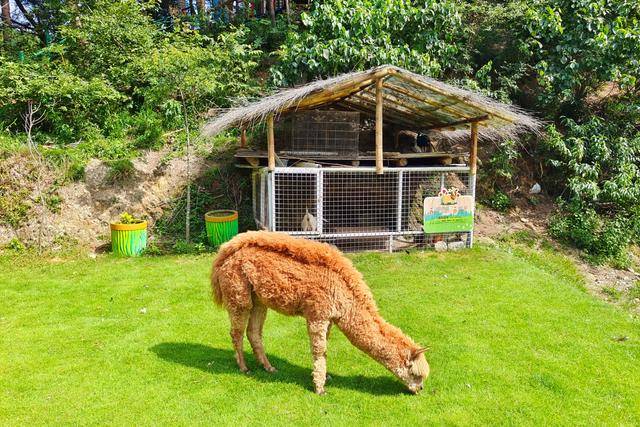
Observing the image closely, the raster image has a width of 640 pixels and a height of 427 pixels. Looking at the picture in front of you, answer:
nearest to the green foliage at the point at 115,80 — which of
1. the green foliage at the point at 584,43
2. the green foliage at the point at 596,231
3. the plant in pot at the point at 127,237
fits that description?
the plant in pot at the point at 127,237

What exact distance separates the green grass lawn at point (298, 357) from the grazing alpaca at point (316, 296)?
0.41m

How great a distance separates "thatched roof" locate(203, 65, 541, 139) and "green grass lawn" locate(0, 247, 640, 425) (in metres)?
3.10

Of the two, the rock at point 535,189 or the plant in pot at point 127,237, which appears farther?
the rock at point 535,189

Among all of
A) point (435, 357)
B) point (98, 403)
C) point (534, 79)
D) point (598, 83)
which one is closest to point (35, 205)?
point (98, 403)

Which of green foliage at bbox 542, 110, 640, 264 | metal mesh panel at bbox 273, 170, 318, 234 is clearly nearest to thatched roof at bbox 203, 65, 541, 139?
metal mesh panel at bbox 273, 170, 318, 234

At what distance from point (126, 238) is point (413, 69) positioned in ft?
27.6

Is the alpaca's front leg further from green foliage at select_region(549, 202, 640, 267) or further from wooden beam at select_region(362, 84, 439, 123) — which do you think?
green foliage at select_region(549, 202, 640, 267)

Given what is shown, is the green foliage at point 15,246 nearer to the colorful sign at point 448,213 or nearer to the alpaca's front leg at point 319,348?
the alpaca's front leg at point 319,348

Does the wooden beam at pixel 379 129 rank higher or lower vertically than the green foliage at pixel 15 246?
Result: higher

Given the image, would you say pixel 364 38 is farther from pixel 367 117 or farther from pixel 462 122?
pixel 462 122

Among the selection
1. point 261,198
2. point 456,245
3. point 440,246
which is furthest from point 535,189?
point 261,198

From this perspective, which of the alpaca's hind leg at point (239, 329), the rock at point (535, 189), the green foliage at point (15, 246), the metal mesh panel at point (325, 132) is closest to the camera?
the alpaca's hind leg at point (239, 329)

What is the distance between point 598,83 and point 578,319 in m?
9.91

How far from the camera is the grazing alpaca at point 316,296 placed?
4.04 metres
